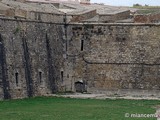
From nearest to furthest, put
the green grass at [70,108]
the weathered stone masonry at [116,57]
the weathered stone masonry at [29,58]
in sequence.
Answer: the green grass at [70,108] < the weathered stone masonry at [29,58] < the weathered stone masonry at [116,57]

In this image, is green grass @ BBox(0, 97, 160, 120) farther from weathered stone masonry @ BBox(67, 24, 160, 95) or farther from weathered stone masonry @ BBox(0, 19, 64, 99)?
weathered stone masonry @ BBox(67, 24, 160, 95)

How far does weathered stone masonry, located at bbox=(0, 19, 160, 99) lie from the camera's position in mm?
37844

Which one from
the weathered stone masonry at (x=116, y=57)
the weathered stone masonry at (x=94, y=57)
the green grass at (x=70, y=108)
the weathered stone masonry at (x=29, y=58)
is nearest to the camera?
the green grass at (x=70, y=108)

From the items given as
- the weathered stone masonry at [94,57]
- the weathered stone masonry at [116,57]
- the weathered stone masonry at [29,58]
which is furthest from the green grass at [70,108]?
the weathered stone masonry at [116,57]

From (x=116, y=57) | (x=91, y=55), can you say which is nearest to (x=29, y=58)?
(x=91, y=55)

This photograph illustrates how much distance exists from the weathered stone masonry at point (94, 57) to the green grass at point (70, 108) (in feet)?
12.0

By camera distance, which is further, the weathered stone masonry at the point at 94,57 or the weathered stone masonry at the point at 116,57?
the weathered stone masonry at the point at 116,57

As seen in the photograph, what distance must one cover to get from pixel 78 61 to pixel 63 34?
1.94 m

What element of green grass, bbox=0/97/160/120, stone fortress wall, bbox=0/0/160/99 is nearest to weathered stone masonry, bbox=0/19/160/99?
stone fortress wall, bbox=0/0/160/99

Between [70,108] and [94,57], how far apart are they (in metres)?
10.6

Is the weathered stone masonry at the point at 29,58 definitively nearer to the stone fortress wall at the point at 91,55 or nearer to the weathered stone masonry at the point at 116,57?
the stone fortress wall at the point at 91,55

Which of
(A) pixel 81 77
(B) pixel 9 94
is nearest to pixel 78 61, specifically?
(A) pixel 81 77

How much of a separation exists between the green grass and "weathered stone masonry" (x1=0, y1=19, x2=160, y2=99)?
3.65 metres

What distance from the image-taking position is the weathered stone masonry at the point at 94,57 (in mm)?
37844
